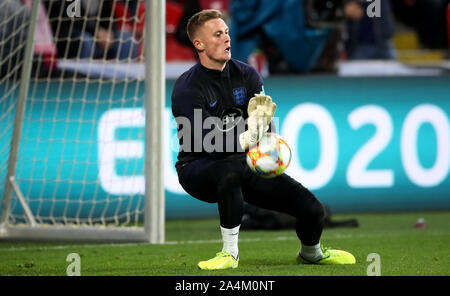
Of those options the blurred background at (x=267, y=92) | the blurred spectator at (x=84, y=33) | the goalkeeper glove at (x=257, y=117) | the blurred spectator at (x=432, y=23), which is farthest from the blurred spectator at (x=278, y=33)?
the goalkeeper glove at (x=257, y=117)

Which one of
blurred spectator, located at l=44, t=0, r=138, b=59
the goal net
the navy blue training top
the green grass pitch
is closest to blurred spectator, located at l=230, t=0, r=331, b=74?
blurred spectator, located at l=44, t=0, r=138, b=59

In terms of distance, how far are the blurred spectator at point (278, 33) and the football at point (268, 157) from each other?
510 cm

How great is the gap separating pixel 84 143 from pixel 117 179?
1.68 feet

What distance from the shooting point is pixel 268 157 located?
5.32 meters

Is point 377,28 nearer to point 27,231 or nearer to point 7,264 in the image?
point 27,231

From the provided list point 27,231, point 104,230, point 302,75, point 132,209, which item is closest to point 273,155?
point 104,230

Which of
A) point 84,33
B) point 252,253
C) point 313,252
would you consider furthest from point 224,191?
point 84,33

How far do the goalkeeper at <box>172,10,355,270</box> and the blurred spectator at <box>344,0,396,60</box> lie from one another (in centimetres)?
587

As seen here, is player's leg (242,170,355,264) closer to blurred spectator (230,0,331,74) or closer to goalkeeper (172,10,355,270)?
goalkeeper (172,10,355,270)

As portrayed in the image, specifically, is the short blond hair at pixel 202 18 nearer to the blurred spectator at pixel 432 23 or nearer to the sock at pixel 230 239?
the sock at pixel 230 239

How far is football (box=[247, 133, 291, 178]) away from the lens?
5.32m

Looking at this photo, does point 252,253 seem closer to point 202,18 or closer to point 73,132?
point 202,18

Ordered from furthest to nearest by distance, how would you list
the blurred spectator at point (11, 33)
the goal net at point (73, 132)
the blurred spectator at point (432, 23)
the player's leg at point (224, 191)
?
the blurred spectator at point (432, 23) → the goal net at point (73, 132) → the blurred spectator at point (11, 33) → the player's leg at point (224, 191)

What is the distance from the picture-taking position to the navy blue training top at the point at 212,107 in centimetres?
554
